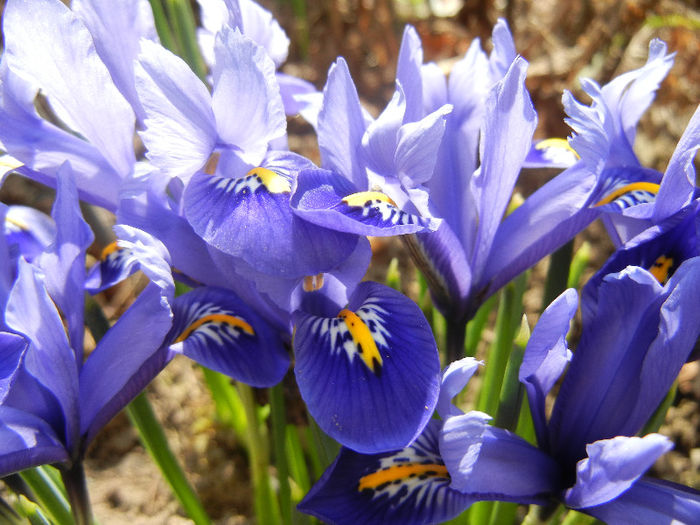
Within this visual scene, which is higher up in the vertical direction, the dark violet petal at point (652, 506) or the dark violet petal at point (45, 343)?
the dark violet petal at point (45, 343)

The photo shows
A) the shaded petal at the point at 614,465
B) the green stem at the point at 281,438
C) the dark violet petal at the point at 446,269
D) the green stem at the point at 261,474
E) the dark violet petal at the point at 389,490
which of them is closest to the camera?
the shaded petal at the point at 614,465

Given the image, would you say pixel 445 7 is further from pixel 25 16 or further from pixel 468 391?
pixel 25 16

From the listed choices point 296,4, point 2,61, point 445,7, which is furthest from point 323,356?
point 445,7

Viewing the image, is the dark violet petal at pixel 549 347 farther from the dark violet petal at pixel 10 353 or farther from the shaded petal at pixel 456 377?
the dark violet petal at pixel 10 353

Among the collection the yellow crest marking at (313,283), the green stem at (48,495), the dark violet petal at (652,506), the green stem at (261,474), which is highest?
the yellow crest marking at (313,283)

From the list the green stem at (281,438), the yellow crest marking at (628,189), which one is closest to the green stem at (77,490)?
the green stem at (281,438)

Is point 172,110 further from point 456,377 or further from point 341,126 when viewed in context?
point 456,377

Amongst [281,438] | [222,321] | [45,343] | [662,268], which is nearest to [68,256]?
[45,343]
